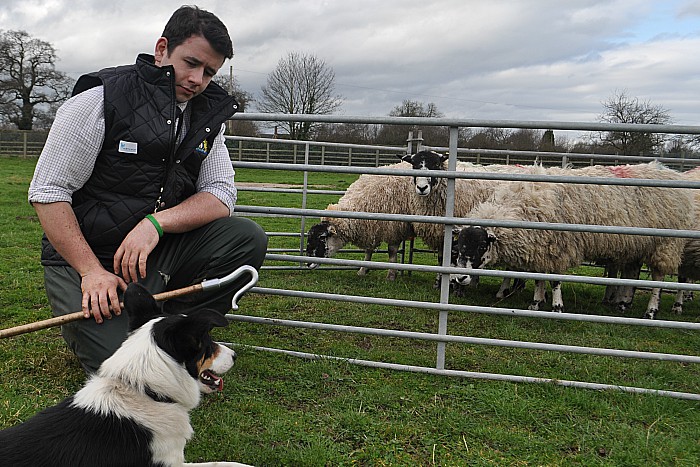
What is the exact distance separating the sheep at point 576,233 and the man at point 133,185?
412cm

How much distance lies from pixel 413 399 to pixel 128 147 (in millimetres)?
2377

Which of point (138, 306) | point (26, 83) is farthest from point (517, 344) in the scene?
point (26, 83)

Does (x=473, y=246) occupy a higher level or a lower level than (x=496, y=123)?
lower

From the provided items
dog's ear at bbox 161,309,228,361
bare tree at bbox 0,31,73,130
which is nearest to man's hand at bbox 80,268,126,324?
dog's ear at bbox 161,309,228,361

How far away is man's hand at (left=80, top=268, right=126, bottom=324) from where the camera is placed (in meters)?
2.85

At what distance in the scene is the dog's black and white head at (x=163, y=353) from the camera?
2.43 meters

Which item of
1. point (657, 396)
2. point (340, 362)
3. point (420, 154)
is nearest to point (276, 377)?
point (340, 362)

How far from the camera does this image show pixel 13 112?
3747 cm

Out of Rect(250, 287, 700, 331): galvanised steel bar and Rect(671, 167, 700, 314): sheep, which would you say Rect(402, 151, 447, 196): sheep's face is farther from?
Rect(250, 287, 700, 331): galvanised steel bar

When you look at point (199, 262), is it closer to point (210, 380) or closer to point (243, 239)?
point (243, 239)

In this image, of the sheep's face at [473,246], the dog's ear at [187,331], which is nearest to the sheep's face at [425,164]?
the sheep's face at [473,246]

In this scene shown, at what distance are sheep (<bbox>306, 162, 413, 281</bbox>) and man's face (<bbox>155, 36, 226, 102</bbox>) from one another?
570 centimetres

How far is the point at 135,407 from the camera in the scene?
7.98 feet

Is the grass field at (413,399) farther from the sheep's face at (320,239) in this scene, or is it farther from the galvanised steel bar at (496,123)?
the sheep's face at (320,239)
